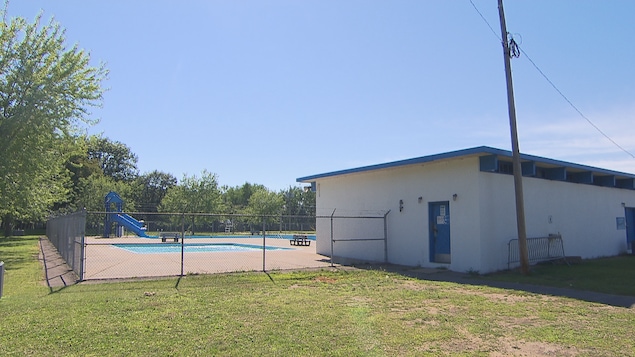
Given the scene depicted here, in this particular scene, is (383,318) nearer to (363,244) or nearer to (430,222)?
(430,222)

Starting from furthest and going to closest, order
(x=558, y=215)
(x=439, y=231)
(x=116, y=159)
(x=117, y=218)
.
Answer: (x=116, y=159), (x=117, y=218), (x=558, y=215), (x=439, y=231)

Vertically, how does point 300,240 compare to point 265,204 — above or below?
below

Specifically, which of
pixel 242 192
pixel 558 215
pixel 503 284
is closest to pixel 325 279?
pixel 503 284

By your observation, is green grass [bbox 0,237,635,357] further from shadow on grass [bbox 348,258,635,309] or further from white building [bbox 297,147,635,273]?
white building [bbox 297,147,635,273]

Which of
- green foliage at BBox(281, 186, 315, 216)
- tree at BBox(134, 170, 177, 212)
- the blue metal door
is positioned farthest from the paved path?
tree at BBox(134, 170, 177, 212)

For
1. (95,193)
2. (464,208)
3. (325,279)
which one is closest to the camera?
(325,279)

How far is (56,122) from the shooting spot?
18.5 meters

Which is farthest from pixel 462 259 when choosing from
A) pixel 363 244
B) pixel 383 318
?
pixel 383 318

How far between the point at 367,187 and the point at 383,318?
1125 centimetres

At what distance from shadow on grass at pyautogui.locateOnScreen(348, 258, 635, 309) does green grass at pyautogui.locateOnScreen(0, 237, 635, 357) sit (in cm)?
56

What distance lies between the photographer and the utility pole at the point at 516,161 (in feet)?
42.3

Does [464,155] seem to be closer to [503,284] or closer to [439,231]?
[439,231]

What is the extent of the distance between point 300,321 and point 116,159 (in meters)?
79.9

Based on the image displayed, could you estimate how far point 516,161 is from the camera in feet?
42.5
